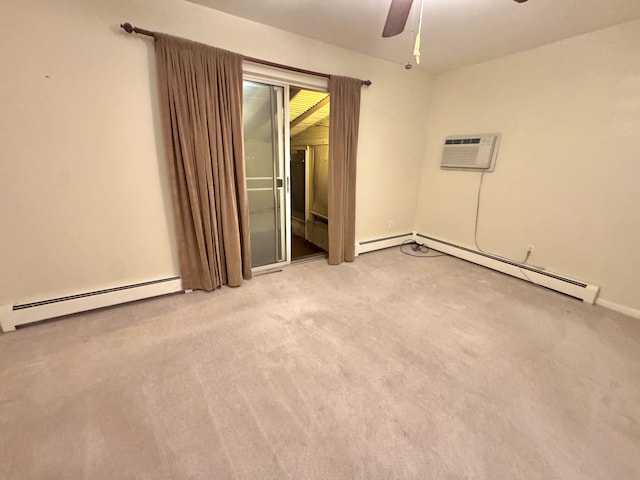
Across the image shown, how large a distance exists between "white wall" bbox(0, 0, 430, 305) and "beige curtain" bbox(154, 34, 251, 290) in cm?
15

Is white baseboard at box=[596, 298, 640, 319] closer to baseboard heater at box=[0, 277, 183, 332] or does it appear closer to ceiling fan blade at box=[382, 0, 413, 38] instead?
ceiling fan blade at box=[382, 0, 413, 38]

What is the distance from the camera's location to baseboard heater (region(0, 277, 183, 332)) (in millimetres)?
1850

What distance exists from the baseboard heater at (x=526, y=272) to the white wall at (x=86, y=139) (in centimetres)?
296

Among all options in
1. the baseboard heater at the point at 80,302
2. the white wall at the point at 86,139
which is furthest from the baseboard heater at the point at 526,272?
the baseboard heater at the point at 80,302

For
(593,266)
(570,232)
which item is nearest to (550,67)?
(570,232)

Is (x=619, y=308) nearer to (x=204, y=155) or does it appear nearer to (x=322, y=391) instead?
(x=322, y=391)

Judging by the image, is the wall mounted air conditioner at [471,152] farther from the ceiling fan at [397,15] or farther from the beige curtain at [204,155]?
the beige curtain at [204,155]

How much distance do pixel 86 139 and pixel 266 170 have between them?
4.59 feet

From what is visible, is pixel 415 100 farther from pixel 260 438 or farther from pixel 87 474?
pixel 87 474

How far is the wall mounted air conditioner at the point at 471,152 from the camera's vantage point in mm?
2959

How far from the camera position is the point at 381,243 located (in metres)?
3.70

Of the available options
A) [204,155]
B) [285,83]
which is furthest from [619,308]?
[204,155]

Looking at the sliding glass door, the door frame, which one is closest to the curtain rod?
the door frame

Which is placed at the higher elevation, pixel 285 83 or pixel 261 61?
pixel 261 61
